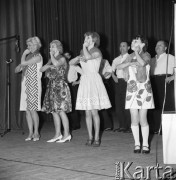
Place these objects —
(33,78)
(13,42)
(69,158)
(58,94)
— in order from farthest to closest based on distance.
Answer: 1. (13,42)
2. (33,78)
3. (58,94)
4. (69,158)

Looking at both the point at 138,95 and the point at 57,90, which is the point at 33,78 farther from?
the point at 138,95

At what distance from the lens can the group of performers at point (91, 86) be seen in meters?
4.65

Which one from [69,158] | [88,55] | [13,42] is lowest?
[69,158]

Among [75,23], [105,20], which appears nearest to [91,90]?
[105,20]

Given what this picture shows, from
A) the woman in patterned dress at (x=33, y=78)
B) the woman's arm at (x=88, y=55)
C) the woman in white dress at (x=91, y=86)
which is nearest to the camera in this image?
the woman's arm at (x=88, y=55)

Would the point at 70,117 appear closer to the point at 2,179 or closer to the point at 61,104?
the point at 61,104

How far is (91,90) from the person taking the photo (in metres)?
5.22

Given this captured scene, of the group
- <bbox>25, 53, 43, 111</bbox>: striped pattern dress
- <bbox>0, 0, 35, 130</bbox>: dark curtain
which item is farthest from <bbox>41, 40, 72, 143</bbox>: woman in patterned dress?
<bbox>0, 0, 35, 130</bbox>: dark curtain

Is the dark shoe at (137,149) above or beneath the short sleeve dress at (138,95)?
beneath

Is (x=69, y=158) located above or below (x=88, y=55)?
below

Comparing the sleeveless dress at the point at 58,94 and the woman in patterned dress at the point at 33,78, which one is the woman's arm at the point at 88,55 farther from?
the woman in patterned dress at the point at 33,78

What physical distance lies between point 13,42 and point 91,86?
2.55 meters

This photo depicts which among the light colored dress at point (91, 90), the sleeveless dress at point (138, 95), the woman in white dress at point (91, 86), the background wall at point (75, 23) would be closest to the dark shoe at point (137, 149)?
the sleeveless dress at point (138, 95)

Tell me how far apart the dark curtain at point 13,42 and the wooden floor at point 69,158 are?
1.28 metres
